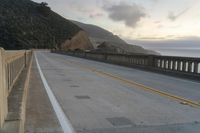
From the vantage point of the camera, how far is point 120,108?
9.15 metres

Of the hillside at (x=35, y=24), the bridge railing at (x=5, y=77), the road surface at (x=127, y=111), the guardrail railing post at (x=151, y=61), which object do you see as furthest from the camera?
the hillside at (x=35, y=24)

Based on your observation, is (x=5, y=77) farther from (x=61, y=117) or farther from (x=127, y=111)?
(x=127, y=111)

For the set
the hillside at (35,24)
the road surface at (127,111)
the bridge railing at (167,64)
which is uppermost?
the hillside at (35,24)

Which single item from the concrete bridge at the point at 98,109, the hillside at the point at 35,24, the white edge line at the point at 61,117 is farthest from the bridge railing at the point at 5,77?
the hillside at the point at 35,24

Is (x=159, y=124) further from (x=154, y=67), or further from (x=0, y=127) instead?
(x=154, y=67)

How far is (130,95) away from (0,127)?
20.7ft

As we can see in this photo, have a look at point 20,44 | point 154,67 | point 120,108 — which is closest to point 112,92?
point 120,108

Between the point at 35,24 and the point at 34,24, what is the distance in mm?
718

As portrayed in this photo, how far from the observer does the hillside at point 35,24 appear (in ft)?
465

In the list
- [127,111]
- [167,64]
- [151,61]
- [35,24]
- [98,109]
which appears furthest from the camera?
[35,24]

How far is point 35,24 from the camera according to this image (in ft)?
534

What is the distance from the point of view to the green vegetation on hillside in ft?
465

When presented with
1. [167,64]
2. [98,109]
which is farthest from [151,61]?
[98,109]

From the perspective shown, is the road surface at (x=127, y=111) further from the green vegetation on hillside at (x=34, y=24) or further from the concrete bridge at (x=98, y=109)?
the green vegetation on hillside at (x=34, y=24)
